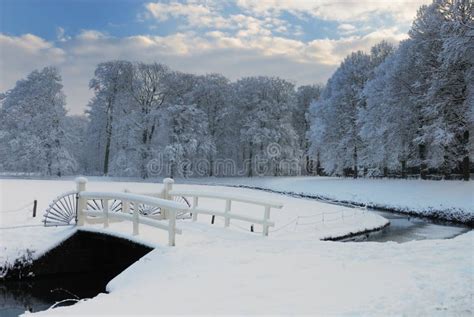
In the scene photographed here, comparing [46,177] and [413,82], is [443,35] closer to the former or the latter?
[413,82]

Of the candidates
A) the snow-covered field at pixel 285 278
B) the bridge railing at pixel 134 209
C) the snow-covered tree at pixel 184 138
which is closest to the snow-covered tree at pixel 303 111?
the snow-covered tree at pixel 184 138

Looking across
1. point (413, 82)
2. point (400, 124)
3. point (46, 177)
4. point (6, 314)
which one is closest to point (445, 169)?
point (400, 124)

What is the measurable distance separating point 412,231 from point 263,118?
3194 centimetres

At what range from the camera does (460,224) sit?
21547 mm

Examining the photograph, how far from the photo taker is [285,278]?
6785mm

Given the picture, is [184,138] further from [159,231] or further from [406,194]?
[159,231]

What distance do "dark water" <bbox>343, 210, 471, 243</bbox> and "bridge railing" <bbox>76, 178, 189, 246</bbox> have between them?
947 cm

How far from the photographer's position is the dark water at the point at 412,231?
17.1 meters

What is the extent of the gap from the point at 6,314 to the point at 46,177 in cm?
3519

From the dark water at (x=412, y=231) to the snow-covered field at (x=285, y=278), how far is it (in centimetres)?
738

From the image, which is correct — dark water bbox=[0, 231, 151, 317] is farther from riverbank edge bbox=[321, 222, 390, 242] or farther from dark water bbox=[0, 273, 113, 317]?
riverbank edge bbox=[321, 222, 390, 242]

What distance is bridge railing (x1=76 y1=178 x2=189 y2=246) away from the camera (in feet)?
30.3

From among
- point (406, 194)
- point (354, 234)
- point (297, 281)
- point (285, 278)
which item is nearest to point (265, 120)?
point (406, 194)

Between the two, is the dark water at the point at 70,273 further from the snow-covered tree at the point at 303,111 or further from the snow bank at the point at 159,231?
the snow-covered tree at the point at 303,111
